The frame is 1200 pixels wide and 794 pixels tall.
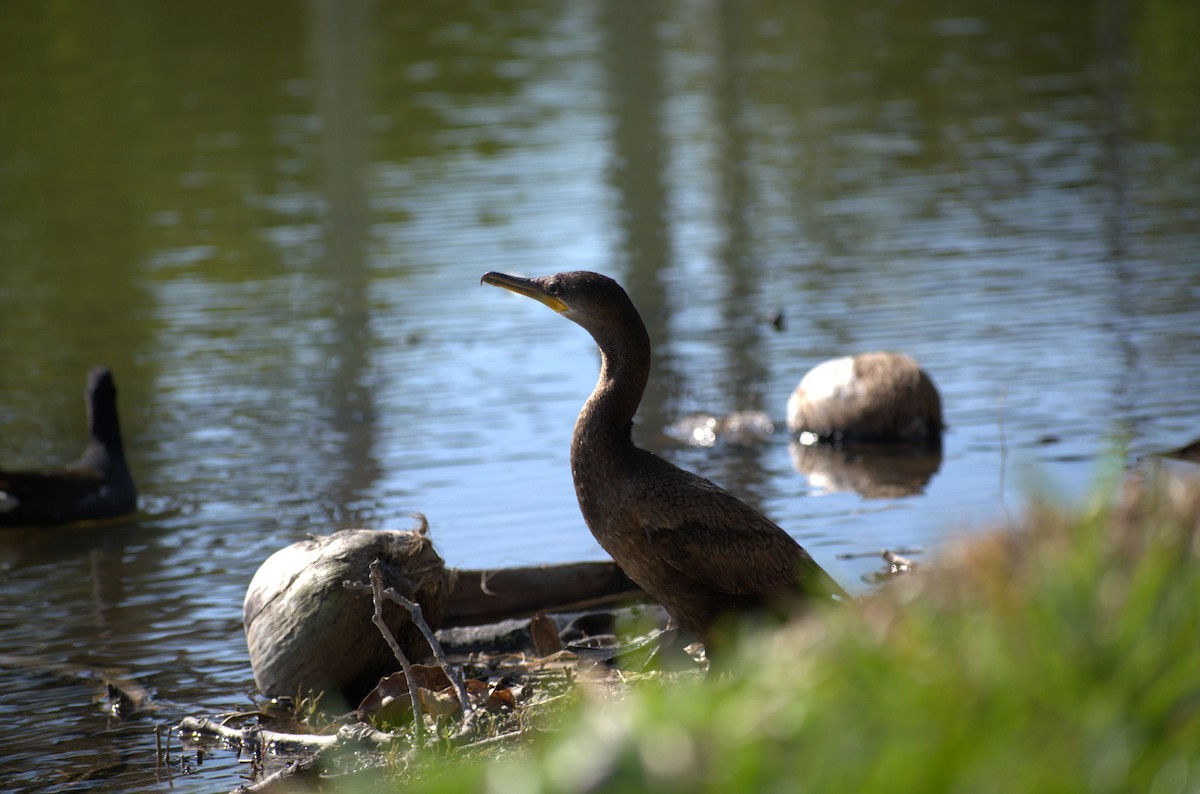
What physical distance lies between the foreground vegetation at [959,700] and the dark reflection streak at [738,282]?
741 cm

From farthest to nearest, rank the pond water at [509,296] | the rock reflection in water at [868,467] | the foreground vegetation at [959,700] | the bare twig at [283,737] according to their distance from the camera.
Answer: the rock reflection in water at [868,467] < the pond water at [509,296] < the bare twig at [283,737] < the foreground vegetation at [959,700]

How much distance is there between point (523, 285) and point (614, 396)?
553mm

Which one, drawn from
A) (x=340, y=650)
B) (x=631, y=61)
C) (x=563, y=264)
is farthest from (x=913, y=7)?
(x=340, y=650)

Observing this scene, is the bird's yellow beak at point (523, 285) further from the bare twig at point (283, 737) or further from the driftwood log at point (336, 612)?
the bare twig at point (283, 737)

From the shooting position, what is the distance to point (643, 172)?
79.5 feet

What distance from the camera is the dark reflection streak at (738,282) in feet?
35.7

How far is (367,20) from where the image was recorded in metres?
45.7

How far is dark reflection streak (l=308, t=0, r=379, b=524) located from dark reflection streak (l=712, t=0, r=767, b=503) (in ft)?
8.70

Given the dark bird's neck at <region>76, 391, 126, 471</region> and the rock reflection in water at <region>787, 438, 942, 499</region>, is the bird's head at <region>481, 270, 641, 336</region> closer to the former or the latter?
the rock reflection in water at <region>787, 438, 942, 499</region>

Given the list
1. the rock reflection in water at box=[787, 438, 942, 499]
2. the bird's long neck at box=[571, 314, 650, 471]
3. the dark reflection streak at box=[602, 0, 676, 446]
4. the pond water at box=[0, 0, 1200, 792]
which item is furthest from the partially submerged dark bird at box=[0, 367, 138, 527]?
the bird's long neck at box=[571, 314, 650, 471]

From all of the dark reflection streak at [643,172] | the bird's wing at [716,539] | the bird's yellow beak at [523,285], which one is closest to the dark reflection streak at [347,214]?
the dark reflection streak at [643,172]

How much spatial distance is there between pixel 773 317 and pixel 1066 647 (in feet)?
40.6

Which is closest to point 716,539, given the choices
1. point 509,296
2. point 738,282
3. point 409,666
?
point 409,666

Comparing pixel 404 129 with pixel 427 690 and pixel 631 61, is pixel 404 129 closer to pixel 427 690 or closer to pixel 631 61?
pixel 631 61
